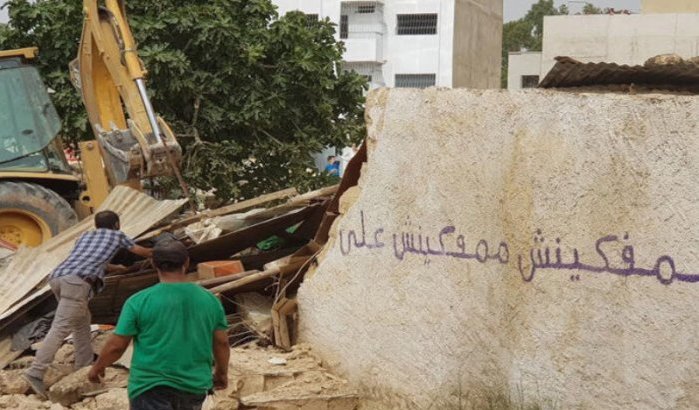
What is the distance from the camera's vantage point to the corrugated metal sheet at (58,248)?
9930mm

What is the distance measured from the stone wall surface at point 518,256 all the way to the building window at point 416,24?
109 ft

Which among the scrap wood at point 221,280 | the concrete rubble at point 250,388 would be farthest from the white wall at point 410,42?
the concrete rubble at point 250,388

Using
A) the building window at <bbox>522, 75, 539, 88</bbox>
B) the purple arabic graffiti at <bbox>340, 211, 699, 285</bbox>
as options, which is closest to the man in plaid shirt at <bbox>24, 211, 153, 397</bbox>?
the purple arabic graffiti at <bbox>340, 211, 699, 285</bbox>

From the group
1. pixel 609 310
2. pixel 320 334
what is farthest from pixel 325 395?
pixel 609 310

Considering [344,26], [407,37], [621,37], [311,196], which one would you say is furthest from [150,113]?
[344,26]

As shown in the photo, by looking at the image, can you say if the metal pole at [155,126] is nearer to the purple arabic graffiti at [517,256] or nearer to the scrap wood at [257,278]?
the scrap wood at [257,278]

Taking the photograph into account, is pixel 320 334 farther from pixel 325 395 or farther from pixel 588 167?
pixel 588 167

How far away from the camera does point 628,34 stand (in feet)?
A: 93.1

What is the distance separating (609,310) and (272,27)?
11.3 metres

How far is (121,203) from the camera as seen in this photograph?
424 inches

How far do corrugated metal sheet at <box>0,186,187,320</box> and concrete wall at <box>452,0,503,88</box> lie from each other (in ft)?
102

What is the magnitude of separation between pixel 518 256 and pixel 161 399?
246cm

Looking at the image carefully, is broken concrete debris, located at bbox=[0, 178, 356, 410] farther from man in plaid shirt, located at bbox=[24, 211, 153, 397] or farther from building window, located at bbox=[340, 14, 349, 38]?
building window, located at bbox=[340, 14, 349, 38]

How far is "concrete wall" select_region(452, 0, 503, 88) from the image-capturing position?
41531mm
